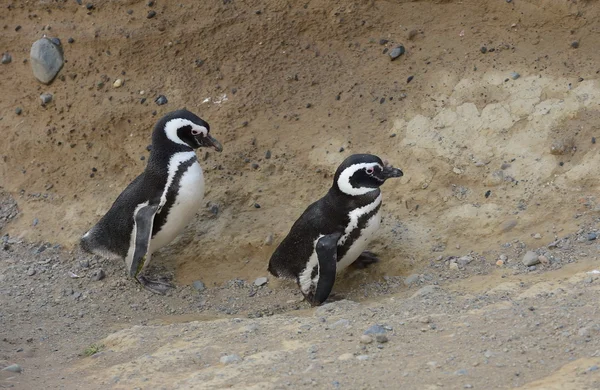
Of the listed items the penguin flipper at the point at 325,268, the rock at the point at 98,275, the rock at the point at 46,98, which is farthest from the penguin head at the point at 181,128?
the rock at the point at 46,98

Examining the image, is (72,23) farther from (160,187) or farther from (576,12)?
(576,12)

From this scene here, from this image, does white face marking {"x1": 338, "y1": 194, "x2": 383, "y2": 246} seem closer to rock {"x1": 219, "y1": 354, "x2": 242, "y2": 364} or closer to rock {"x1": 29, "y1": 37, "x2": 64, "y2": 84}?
rock {"x1": 219, "y1": 354, "x2": 242, "y2": 364}

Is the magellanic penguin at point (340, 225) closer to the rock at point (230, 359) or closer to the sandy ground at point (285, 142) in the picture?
the sandy ground at point (285, 142)

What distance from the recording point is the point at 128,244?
5801mm

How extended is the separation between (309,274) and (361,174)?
69 centimetres

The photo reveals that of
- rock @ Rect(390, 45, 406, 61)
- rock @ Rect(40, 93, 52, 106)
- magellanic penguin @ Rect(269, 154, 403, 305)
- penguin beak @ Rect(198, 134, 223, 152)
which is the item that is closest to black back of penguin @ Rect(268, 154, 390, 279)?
magellanic penguin @ Rect(269, 154, 403, 305)

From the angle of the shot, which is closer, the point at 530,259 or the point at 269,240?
the point at 530,259

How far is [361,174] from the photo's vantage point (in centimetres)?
529

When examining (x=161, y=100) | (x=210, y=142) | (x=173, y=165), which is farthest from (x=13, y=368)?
(x=161, y=100)

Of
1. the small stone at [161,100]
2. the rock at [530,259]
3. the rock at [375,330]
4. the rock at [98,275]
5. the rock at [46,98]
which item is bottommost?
the rock at [530,259]

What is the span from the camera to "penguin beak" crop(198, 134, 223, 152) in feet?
19.2

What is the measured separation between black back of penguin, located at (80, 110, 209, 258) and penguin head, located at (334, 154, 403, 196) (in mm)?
1071

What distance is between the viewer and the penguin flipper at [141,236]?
553 cm

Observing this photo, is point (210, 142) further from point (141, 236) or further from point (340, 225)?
point (340, 225)
